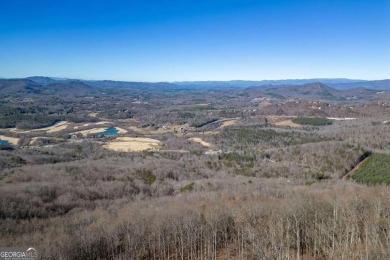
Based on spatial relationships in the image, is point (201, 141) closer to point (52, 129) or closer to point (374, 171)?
point (374, 171)

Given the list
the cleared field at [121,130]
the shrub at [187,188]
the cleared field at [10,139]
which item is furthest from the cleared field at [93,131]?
the shrub at [187,188]

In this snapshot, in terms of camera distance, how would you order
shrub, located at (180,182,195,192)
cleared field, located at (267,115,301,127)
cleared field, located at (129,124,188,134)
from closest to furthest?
shrub, located at (180,182,195,192) < cleared field, located at (129,124,188,134) < cleared field, located at (267,115,301,127)

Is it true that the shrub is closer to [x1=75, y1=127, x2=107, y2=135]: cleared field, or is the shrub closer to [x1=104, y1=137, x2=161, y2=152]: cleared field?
[x1=104, y1=137, x2=161, y2=152]: cleared field

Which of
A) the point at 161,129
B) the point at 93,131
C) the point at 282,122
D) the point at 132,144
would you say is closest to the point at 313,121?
the point at 282,122

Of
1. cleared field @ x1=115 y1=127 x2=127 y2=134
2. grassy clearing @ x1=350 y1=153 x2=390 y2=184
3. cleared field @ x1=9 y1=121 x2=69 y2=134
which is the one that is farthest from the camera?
cleared field @ x1=115 y1=127 x2=127 y2=134

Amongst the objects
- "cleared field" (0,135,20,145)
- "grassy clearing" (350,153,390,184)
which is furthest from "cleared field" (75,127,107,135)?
"grassy clearing" (350,153,390,184)

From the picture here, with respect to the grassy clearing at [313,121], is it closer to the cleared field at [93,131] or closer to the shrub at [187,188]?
the cleared field at [93,131]
